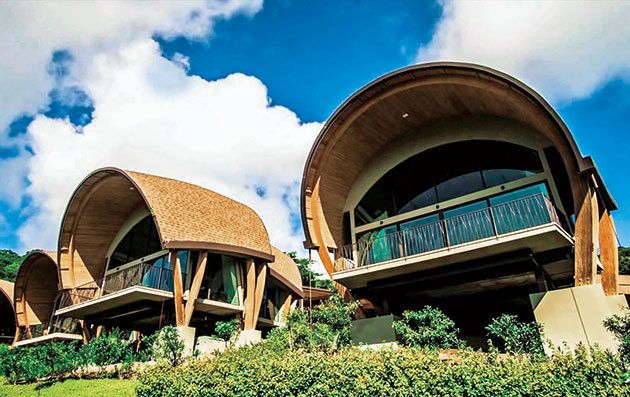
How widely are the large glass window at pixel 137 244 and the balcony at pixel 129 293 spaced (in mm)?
1042

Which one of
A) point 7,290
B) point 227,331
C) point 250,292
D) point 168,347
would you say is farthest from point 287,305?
point 7,290

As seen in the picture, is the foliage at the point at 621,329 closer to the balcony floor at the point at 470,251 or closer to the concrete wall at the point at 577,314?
the concrete wall at the point at 577,314

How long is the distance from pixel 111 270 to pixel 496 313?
61.6 ft

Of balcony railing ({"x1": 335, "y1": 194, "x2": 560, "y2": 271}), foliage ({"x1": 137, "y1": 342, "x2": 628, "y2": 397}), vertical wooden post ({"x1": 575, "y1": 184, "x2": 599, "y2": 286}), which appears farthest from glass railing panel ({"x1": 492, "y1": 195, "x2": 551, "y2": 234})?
foliage ({"x1": 137, "y1": 342, "x2": 628, "y2": 397})

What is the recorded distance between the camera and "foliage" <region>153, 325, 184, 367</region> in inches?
504

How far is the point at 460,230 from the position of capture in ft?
40.7

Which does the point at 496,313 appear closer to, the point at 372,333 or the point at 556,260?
the point at 556,260

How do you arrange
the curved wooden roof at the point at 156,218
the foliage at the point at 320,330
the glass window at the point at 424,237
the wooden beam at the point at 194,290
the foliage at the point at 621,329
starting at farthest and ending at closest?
the curved wooden roof at the point at 156,218 < the wooden beam at the point at 194,290 < the glass window at the point at 424,237 < the foliage at the point at 320,330 < the foliage at the point at 621,329

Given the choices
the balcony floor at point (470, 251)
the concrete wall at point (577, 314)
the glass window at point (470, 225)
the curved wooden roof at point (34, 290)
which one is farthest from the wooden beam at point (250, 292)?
the curved wooden roof at point (34, 290)

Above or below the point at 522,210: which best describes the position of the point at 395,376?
below

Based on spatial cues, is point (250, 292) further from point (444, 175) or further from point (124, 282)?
point (444, 175)

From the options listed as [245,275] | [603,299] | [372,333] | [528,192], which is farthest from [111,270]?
[603,299]

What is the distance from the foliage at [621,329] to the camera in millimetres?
8055

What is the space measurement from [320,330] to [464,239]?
16.3ft
